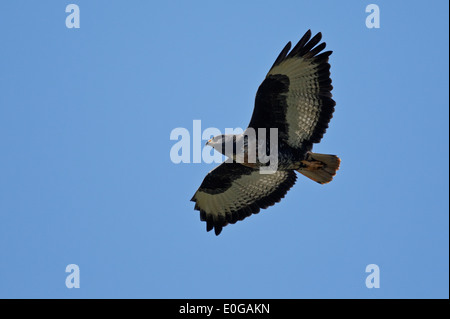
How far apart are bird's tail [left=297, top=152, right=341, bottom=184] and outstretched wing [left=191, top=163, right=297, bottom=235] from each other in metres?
0.69

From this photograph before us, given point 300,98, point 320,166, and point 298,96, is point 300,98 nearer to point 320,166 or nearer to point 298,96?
point 298,96

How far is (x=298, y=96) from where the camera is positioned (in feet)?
31.2

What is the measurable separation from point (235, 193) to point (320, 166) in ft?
5.19

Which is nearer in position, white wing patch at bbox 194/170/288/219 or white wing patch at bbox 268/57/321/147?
white wing patch at bbox 268/57/321/147

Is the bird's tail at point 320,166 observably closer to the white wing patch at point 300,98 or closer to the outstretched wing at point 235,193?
the white wing patch at point 300,98

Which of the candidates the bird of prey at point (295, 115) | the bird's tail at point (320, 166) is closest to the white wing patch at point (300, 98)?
the bird of prey at point (295, 115)

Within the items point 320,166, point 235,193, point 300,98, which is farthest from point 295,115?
point 235,193

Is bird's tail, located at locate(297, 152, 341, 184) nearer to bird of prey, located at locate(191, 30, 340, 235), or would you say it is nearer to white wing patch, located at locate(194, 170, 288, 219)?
bird of prey, located at locate(191, 30, 340, 235)

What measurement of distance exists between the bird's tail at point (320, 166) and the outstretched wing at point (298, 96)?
174 mm

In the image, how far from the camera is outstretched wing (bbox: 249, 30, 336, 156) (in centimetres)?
932

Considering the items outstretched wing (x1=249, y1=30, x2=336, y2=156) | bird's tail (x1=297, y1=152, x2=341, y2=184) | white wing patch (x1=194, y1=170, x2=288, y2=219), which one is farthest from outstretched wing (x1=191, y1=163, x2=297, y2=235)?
outstretched wing (x1=249, y1=30, x2=336, y2=156)
